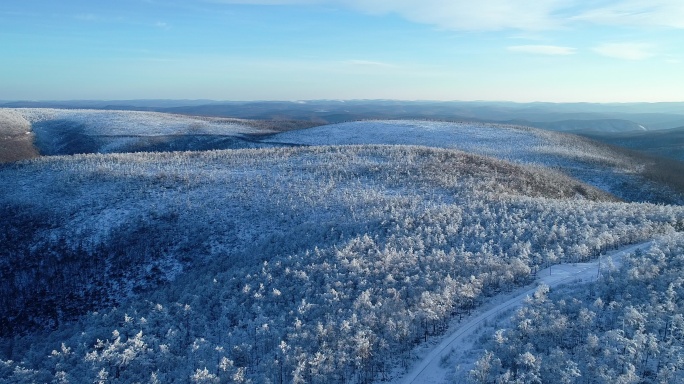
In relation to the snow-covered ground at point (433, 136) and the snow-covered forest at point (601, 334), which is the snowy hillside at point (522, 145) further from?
the snow-covered forest at point (601, 334)

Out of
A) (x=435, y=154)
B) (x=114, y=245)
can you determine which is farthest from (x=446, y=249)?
(x=435, y=154)

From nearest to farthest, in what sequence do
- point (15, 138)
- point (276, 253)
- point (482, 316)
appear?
point (482, 316)
point (276, 253)
point (15, 138)

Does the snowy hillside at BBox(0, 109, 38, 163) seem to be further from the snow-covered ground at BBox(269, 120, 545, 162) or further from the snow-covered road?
the snow-covered road

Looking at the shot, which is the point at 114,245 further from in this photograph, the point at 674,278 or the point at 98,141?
the point at 98,141

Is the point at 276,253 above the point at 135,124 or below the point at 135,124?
below

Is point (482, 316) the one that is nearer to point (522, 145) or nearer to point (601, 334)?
point (601, 334)

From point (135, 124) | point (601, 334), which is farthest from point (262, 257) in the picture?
point (135, 124)

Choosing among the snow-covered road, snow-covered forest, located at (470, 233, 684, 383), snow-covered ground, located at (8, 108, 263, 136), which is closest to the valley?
snow-covered forest, located at (470, 233, 684, 383)
